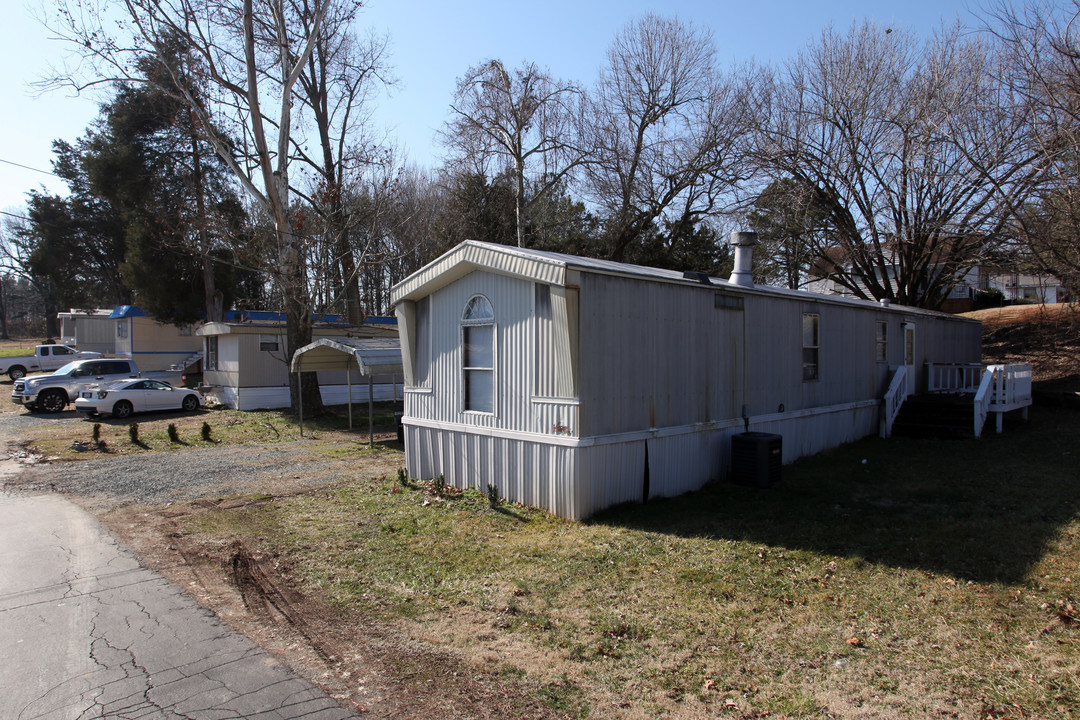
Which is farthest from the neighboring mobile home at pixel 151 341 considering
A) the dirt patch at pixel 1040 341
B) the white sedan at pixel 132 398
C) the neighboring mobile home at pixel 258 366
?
the dirt patch at pixel 1040 341

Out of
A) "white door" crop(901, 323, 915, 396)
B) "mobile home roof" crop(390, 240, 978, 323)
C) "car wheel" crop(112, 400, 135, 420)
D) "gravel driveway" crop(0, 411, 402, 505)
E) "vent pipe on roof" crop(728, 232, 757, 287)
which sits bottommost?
"gravel driveway" crop(0, 411, 402, 505)

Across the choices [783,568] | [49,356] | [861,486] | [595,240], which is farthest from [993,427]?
[49,356]

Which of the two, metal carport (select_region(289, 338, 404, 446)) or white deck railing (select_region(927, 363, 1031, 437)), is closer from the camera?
white deck railing (select_region(927, 363, 1031, 437))

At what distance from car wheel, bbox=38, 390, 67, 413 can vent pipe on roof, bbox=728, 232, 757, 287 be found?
72.0 feet

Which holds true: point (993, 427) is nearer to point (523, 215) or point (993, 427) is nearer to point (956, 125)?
point (956, 125)

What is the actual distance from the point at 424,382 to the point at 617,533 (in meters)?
4.23

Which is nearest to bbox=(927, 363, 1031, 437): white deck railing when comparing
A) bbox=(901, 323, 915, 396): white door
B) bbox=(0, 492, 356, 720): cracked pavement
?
bbox=(901, 323, 915, 396): white door

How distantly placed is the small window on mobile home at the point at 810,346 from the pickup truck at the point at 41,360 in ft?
110

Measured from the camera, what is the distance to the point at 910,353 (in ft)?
53.0

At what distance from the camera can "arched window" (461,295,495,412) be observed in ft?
29.8

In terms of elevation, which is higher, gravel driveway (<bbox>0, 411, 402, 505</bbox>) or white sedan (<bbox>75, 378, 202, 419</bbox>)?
white sedan (<bbox>75, 378, 202, 419</bbox>)

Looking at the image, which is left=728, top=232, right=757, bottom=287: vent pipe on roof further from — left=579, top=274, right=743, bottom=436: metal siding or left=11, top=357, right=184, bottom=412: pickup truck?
left=11, top=357, right=184, bottom=412: pickup truck

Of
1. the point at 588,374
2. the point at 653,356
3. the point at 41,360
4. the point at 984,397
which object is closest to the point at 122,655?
the point at 588,374

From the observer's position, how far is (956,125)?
1509cm
